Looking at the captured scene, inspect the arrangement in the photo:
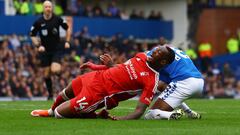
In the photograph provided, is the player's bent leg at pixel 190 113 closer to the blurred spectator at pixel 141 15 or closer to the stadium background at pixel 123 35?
the stadium background at pixel 123 35

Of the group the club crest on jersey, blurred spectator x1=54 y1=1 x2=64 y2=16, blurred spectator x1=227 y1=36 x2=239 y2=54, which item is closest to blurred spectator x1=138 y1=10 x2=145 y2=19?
blurred spectator x1=54 y1=1 x2=64 y2=16

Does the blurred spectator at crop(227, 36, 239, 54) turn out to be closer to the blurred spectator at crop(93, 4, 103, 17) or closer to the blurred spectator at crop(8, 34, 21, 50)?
the blurred spectator at crop(93, 4, 103, 17)

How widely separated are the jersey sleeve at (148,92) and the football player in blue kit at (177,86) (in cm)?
66

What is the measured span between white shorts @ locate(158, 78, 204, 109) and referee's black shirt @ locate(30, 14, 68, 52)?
27.6 feet

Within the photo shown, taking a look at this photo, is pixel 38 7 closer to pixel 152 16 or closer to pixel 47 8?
pixel 152 16

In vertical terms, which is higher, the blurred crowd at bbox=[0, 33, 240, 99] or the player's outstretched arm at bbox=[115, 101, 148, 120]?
the player's outstretched arm at bbox=[115, 101, 148, 120]

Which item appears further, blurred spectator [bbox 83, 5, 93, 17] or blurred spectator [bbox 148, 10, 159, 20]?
blurred spectator [bbox 148, 10, 159, 20]

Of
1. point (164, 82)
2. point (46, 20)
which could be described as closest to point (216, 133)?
point (164, 82)

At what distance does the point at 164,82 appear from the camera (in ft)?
47.9

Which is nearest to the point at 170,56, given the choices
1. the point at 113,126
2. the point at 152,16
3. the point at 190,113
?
the point at 190,113

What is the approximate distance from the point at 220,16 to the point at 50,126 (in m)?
31.3

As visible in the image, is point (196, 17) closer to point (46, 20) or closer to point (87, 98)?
point (46, 20)

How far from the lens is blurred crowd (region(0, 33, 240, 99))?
2956cm

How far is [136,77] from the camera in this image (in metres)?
13.7
